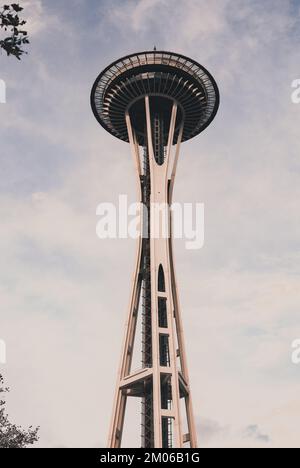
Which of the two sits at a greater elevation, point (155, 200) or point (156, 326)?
point (155, 200)

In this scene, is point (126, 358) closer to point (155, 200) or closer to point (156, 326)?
point (156, 326)

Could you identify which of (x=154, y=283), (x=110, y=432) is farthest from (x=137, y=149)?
(x=110, y=432)

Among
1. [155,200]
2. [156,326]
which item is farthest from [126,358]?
[155,200]
